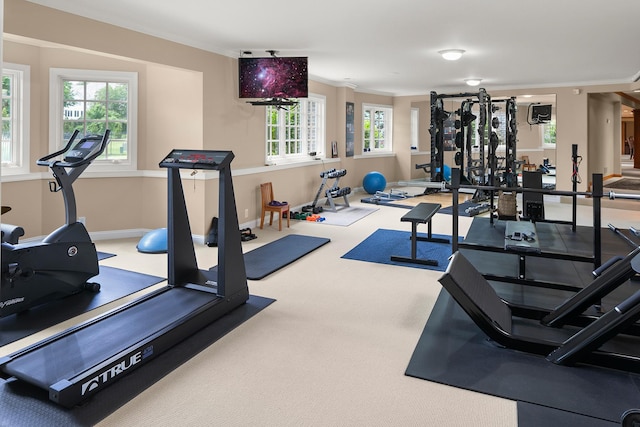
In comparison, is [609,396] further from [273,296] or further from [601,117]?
[601,117]

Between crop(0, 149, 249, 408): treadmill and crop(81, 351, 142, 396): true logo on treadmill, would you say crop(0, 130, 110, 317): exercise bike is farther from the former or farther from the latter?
crop(81, 351, 142, 396): true logo on treadmill

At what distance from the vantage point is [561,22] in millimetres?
4469

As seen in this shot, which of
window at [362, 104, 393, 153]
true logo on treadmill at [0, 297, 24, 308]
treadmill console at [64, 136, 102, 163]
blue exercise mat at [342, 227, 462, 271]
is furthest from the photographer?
window at [362, 104, 393, 153]

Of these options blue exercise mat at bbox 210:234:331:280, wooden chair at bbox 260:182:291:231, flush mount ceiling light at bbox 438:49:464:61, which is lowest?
blue exercise mat at bbox 210:234:331:280

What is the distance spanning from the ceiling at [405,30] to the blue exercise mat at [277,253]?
2.40m

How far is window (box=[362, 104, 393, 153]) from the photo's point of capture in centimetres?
1097

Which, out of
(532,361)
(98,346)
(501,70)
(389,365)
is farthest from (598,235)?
(501,70)

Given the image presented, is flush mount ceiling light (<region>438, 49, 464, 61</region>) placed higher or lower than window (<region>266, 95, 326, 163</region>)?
higher

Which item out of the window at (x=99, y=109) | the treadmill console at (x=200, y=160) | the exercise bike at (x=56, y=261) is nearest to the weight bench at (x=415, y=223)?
the treadmill console at (x=200, y=160)

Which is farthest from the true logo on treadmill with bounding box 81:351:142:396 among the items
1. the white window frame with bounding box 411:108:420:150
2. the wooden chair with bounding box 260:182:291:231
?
the white window frame with bounding box 411:108:420:150

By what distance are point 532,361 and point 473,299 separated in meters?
0.48

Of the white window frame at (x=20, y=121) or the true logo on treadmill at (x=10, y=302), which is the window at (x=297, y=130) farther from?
the true logo on treadmill at (x=10, y=302)

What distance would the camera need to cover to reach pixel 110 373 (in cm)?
242

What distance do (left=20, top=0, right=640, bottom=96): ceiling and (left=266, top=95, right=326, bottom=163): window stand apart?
890 millimetres
